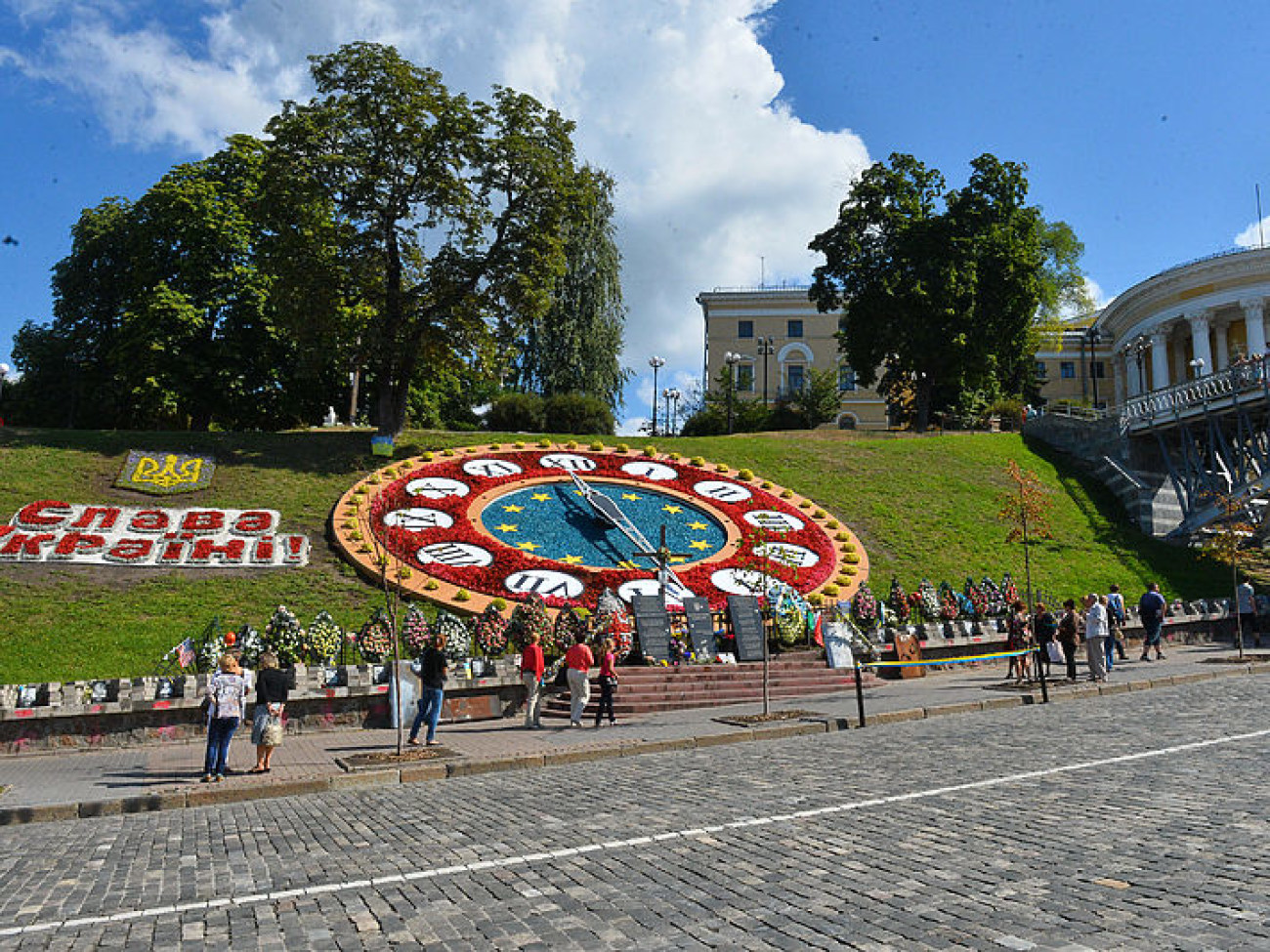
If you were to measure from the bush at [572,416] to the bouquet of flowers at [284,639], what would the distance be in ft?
86.6

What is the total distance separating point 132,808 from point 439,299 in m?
23.8

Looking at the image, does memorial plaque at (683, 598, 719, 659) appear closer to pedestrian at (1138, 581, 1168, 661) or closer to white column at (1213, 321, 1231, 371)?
pedestrian at (1138, 581, 1168, 661)

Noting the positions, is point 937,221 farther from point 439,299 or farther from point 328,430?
point 328,430

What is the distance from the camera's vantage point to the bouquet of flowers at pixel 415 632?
59.8 ft

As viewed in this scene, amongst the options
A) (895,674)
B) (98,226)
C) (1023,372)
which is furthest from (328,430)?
(1023,372)

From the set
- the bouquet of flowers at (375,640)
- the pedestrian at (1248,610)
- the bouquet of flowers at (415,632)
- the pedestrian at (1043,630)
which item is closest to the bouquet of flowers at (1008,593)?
the pedestrian at (1043,630)

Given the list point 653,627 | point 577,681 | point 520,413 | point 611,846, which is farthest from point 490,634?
point 520,413

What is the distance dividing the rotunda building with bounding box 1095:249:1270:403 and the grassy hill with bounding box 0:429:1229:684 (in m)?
22.5

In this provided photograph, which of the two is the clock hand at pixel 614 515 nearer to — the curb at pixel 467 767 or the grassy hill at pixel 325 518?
the grassy hill at pixel 325 518

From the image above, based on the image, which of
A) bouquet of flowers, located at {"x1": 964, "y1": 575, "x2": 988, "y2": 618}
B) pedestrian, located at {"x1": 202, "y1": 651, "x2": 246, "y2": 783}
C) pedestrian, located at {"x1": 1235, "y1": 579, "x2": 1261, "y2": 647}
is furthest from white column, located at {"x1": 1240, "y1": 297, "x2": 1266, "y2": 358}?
pedestrian, located at {"x1": 202, "y1": 651, "x2": 246, "y2": 783}

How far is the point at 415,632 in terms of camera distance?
1852 cm

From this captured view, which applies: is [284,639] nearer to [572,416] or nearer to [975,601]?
[975,601]

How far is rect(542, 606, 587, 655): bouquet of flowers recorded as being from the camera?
19.5 metres

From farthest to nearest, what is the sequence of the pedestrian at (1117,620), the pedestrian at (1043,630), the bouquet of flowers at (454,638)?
1. the pedestrian at (1117,620)
2. the pedestrian at (1043,630)
3. the bouquet of flowers at (454,638)
